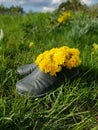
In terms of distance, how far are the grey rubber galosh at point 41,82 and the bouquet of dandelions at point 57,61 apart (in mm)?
45

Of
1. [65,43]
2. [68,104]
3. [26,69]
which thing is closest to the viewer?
[68,104]

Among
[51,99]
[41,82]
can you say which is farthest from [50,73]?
[51,99]

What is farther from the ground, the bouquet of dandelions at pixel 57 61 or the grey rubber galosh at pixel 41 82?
the bouquet of dandelions at pixel 57 61

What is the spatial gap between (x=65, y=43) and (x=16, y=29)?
1.55 metres

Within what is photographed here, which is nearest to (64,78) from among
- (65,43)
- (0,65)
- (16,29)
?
(0,65)

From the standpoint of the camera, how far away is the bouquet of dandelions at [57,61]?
2.80 meters

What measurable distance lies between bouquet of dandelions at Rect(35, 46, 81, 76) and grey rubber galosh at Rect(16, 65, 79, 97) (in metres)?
0.04

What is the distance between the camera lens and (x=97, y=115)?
259 centimetres

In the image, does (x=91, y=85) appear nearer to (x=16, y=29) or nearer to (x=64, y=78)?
(x=64, y=78)

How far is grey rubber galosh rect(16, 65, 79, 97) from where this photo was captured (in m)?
2.75

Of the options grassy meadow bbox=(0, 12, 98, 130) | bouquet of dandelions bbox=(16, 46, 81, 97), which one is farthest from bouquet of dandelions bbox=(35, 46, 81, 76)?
grassy meadow bbox=(0, 12, 98, 130)

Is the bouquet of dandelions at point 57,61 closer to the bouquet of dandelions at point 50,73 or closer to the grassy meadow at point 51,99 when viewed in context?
the bouquet of dandelions at point 50,73

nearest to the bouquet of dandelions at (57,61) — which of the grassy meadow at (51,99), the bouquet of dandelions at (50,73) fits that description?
the bouquet of dandelions at (50,73)

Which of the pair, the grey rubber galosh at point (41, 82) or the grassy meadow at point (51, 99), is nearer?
the grassy meadow at point (51, 99)
